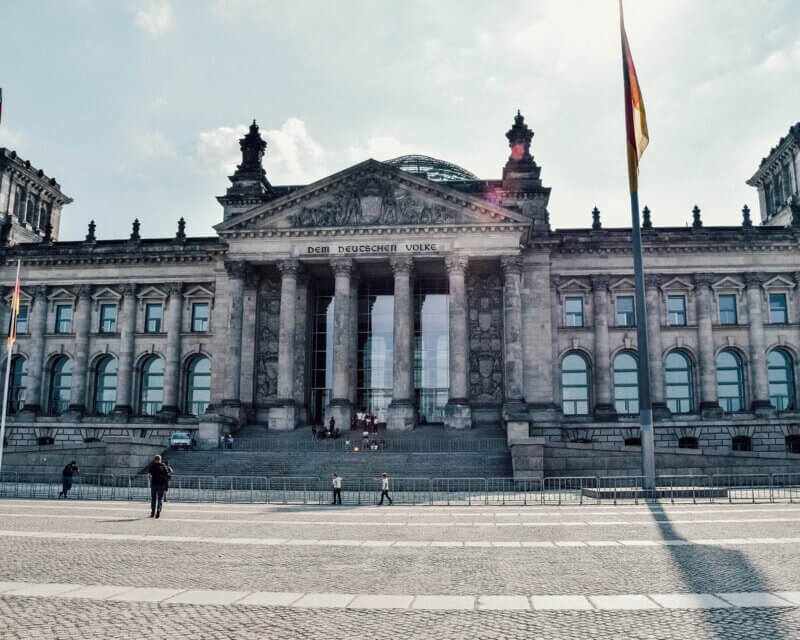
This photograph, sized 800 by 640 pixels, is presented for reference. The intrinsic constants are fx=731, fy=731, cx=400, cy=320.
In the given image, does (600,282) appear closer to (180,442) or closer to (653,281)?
(653,281)

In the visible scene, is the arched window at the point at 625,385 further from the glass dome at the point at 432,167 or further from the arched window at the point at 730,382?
the glass dome at the point at 432,167

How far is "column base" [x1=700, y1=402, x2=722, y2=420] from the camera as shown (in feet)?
181

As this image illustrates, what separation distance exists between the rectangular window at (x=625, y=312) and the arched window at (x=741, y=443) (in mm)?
11449

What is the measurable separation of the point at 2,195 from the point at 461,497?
56.3 meters

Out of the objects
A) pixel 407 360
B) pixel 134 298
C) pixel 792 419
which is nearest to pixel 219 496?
pixel 407 360

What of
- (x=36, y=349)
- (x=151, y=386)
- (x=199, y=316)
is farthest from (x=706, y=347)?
(x=36, y=349)

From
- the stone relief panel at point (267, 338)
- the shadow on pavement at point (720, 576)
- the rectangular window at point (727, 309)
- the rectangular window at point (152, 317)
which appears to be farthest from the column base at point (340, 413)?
the shadow on pavement at point (720, 576)

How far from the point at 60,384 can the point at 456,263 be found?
3663 cm

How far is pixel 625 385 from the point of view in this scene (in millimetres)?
58000

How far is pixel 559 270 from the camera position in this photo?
5900 cm

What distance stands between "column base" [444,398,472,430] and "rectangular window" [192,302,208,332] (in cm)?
2344

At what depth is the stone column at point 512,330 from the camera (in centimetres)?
5191

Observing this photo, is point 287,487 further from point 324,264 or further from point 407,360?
point 324,264

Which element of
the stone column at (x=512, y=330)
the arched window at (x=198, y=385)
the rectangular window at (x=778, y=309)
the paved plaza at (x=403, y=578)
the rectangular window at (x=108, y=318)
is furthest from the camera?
the rectangular window at (x=108, y=318)
